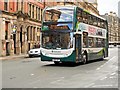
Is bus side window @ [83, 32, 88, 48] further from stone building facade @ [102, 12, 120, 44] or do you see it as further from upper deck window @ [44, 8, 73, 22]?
stone building facade @ [102, 12, 120, 44]

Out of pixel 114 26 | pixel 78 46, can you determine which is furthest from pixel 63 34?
pixel 114 26

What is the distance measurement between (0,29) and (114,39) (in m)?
142

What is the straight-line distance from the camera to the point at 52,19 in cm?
2223

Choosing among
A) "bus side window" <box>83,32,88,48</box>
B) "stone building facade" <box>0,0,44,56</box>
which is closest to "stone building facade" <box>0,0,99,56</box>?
"stone building facade" <box>0,0,44,56</box>

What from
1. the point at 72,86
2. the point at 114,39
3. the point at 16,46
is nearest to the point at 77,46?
the point at 72,86

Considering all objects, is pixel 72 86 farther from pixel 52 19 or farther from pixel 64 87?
pixel 52 19

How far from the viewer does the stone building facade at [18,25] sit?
1651 inches

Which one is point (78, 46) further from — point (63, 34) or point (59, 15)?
point (59, 15)

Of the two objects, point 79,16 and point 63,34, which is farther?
point 79,16

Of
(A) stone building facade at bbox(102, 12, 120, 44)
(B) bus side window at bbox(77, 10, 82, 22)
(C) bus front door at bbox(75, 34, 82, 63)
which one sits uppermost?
(A) stone building facade at bbox(102, 12, 120, 44)

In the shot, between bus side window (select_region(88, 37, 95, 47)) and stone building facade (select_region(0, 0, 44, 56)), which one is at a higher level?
stone building facade (select_region(0, 0, 44, 56))

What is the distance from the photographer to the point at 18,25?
46594 mm

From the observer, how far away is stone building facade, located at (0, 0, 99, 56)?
41.9 m

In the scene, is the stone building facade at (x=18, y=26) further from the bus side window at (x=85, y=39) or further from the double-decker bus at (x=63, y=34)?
the double-decker bus at (x=63, y=34)
